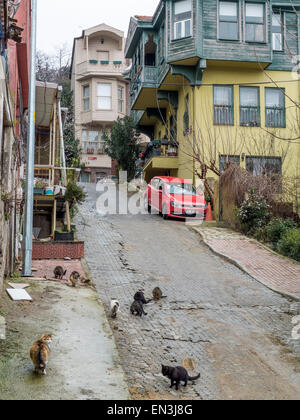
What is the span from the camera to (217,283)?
12.3 metres

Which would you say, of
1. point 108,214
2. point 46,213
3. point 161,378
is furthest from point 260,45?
point 161,378

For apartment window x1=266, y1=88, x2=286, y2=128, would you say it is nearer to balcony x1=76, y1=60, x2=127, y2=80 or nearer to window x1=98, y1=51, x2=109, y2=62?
balcony x1=76, y1=60, x2=127, y2=80

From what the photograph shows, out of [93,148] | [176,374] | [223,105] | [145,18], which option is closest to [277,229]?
[223,105]

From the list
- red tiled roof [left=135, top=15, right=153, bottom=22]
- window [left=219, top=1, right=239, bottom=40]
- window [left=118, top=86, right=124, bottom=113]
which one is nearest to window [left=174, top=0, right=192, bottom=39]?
window [left=219, top=1, right=239, bottom=40]

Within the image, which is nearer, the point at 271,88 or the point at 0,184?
the point at 0,184

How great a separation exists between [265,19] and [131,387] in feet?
70.7

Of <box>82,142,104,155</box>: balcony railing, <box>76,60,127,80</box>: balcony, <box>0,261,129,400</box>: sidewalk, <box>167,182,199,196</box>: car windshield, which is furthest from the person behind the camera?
<box>82,142,104,155</box>: balcony railing

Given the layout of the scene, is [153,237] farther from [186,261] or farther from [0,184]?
[0,184]

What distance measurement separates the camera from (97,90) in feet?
139

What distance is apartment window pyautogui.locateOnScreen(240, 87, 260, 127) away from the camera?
24.2 m

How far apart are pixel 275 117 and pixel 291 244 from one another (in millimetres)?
11145

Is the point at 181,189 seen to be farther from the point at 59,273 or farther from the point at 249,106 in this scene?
the point at 59,273

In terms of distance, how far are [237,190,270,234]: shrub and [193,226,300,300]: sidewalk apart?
490mm

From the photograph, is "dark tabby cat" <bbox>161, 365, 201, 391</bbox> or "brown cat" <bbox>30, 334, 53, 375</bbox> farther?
"dark tabby cat" <bbox>161, 365, 201, 391</bbox>
